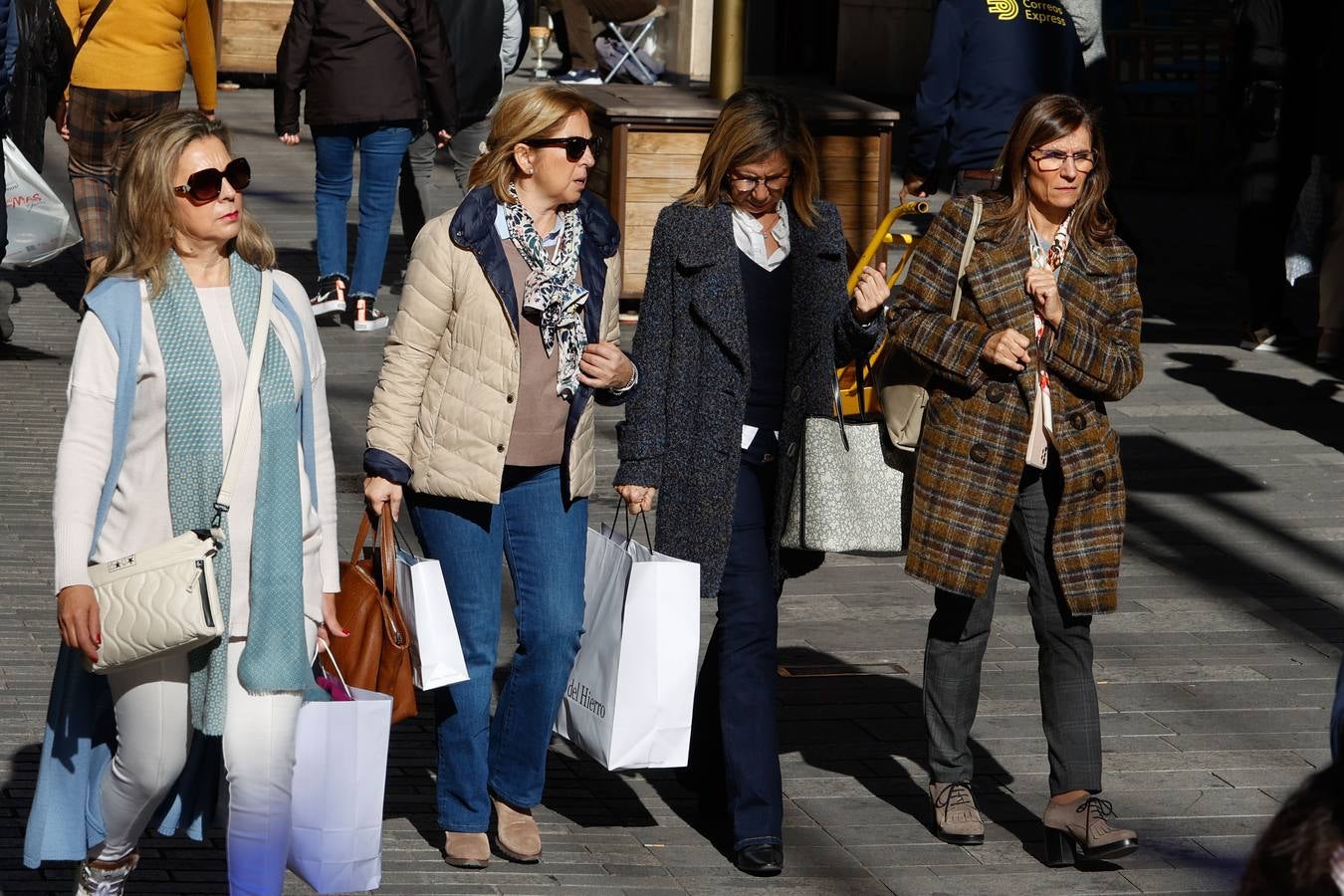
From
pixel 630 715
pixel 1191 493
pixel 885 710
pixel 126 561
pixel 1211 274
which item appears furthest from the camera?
pixel 1211 274

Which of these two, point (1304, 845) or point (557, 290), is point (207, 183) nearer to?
point (557, 290)

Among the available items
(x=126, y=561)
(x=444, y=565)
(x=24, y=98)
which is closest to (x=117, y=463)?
(x=126, y=561)

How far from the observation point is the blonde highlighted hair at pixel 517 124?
16.7 ft

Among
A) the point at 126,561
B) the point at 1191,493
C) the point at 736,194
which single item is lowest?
the point at 1191,493

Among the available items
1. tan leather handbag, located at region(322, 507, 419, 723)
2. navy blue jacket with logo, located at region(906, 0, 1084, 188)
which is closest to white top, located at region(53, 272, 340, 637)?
tan leather handbag, located at region(322, 507, 419, 723)

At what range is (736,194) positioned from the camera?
5.31 metres

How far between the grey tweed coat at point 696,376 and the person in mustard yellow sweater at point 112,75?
19.4 feet

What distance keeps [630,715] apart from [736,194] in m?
1.27

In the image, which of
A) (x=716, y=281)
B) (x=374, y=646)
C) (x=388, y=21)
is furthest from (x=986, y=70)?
(x=374, y=646)

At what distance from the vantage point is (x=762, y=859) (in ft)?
17.2

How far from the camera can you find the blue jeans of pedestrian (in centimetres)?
533

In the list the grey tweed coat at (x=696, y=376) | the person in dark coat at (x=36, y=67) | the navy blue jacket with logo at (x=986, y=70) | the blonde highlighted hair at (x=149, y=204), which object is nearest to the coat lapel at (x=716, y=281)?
the grey tweed coat at (x=696, y=376)

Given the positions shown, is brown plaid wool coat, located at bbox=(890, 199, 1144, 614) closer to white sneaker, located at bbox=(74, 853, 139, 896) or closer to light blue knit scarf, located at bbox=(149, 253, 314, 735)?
light blue knit scarf, located at bbox=(149, 253, 314, 735)

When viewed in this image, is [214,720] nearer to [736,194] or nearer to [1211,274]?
[736,194]
